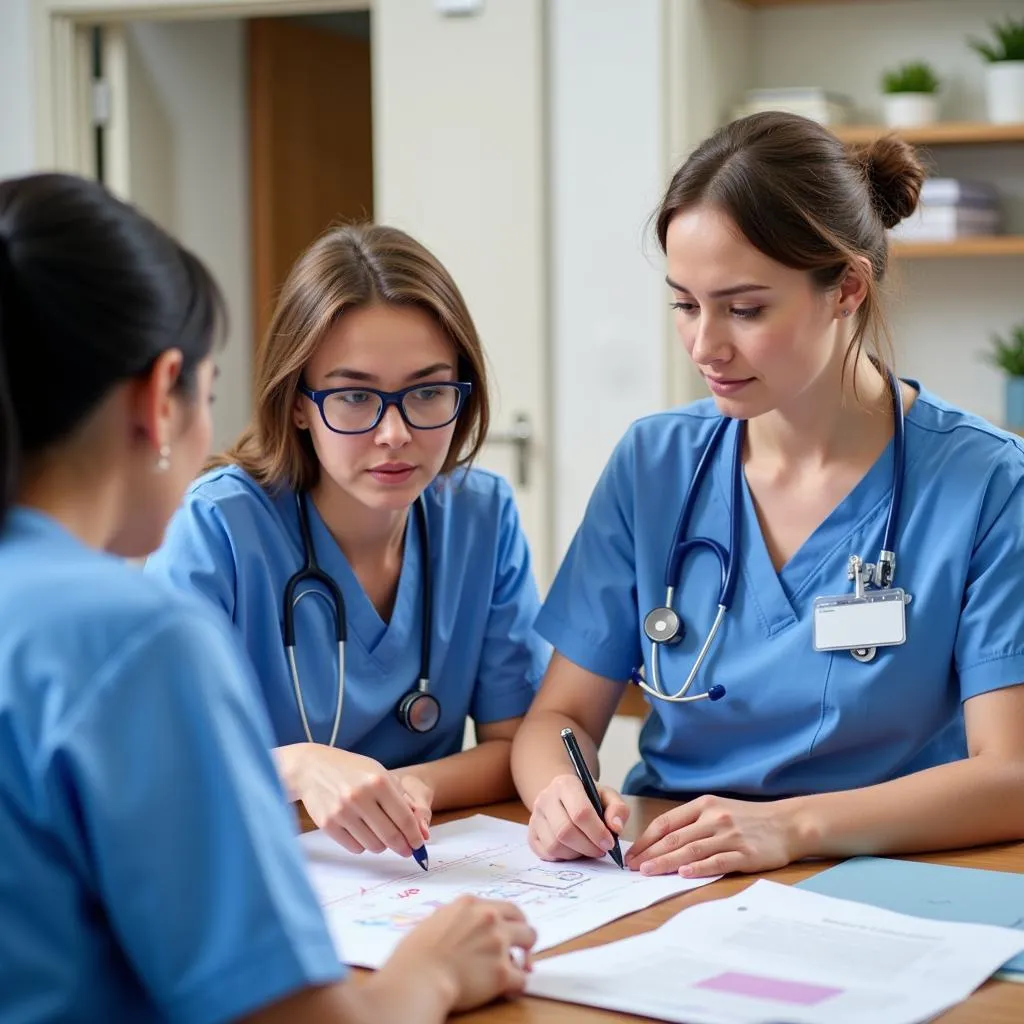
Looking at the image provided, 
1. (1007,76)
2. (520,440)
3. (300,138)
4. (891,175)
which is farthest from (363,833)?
(300,138)

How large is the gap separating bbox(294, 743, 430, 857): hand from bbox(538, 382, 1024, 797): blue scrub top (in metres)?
0.38

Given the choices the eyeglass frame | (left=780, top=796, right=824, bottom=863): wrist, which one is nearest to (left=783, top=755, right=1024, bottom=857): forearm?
(left=780, top=796, right=824, bottom=863): wrist

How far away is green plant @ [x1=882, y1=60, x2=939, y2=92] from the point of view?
3.33 meters

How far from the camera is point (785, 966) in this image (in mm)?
1095

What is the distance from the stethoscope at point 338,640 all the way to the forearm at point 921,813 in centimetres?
47

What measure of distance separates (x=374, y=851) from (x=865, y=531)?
622mm

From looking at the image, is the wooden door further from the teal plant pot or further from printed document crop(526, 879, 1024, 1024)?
printed document crop(526, 879, 1024, 1024)

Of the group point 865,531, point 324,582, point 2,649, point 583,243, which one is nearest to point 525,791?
point 324,582

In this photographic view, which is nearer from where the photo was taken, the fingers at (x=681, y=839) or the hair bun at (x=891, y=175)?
the fingers at (x=681, y=839)

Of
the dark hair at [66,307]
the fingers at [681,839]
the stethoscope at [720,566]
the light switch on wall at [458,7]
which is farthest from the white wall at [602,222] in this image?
the dark hair at [66,307]

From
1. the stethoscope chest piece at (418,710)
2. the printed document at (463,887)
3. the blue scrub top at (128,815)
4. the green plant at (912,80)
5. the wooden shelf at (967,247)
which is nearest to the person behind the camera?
the blue scrub top at (128,815)

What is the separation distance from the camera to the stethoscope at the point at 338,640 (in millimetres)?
1644

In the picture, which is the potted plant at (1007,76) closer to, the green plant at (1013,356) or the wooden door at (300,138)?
the green plant at (1013,356)

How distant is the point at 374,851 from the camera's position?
139 centimetres
